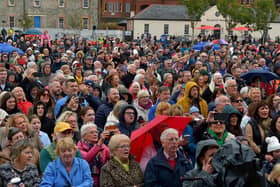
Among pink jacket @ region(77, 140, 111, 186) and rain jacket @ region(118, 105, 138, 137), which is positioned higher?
rain jacket @ region(118, 105, 138, 137)

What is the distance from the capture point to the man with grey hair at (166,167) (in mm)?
6609

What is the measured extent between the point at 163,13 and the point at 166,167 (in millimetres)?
64619

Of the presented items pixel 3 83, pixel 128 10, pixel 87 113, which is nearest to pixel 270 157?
pixel 87 113

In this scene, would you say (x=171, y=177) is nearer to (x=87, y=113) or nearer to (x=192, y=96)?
(x=87, y=113)

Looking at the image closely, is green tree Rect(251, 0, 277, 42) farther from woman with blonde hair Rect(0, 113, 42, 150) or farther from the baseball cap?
the baseball cap

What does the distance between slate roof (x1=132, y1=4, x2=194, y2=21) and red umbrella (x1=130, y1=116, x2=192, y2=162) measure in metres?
61.8

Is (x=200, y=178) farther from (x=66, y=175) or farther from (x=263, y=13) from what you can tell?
(x=263, y=13)

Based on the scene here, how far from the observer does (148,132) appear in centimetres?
740

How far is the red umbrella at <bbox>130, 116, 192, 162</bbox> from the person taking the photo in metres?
7.33

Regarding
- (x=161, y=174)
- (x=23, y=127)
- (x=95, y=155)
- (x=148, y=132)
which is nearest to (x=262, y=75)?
(x=148, y=132)

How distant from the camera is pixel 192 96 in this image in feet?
34.0

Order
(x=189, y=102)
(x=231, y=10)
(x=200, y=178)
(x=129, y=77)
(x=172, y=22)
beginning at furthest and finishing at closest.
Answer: (x=172, y=22)
(x=231, y=10)
(x=129, y=77)
(x=189, y=102)
(x=200, y=178)

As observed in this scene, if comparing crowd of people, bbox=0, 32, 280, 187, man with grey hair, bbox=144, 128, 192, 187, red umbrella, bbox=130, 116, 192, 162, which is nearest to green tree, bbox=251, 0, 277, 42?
crowd of people, bbox=0, 32, 280, 187

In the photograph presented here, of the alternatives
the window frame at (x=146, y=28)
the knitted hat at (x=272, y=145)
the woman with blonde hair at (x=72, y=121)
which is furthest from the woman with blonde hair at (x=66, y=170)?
the window frame at (x=146, y=28)
